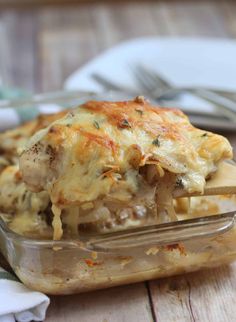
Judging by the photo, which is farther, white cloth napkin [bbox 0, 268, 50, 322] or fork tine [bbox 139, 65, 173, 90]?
fork tine [bbox 139, 65, 173, 90]

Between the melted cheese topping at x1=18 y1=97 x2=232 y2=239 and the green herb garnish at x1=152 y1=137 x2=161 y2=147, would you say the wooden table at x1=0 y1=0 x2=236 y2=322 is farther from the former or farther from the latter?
the green herb garnish at x1=152 y1=137 x2=161 y2=147

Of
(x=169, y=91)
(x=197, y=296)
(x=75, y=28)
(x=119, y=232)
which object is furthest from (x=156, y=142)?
(x=75, y=28)

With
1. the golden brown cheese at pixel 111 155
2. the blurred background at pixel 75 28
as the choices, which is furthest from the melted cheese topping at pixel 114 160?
the blurred background at pixel 75 28

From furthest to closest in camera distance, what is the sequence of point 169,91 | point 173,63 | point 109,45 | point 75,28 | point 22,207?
point 75,28 < point 109,45 < point 173,63 < point 169,91 < point 22,207

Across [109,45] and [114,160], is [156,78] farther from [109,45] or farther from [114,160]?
[114,160]

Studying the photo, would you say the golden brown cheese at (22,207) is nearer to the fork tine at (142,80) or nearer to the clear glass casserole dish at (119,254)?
the clear glass casserole dish at (119,254)

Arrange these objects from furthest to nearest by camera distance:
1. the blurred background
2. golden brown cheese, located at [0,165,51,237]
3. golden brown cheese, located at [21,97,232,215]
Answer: the blurred background, golden brown cheese, located at [0,165,51,237], golden brown cheese, located at [21,97,232,215]

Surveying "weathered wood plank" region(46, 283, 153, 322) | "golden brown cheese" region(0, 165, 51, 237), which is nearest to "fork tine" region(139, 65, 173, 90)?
"golden brown cheese" region(0, 165, 51, 237)
